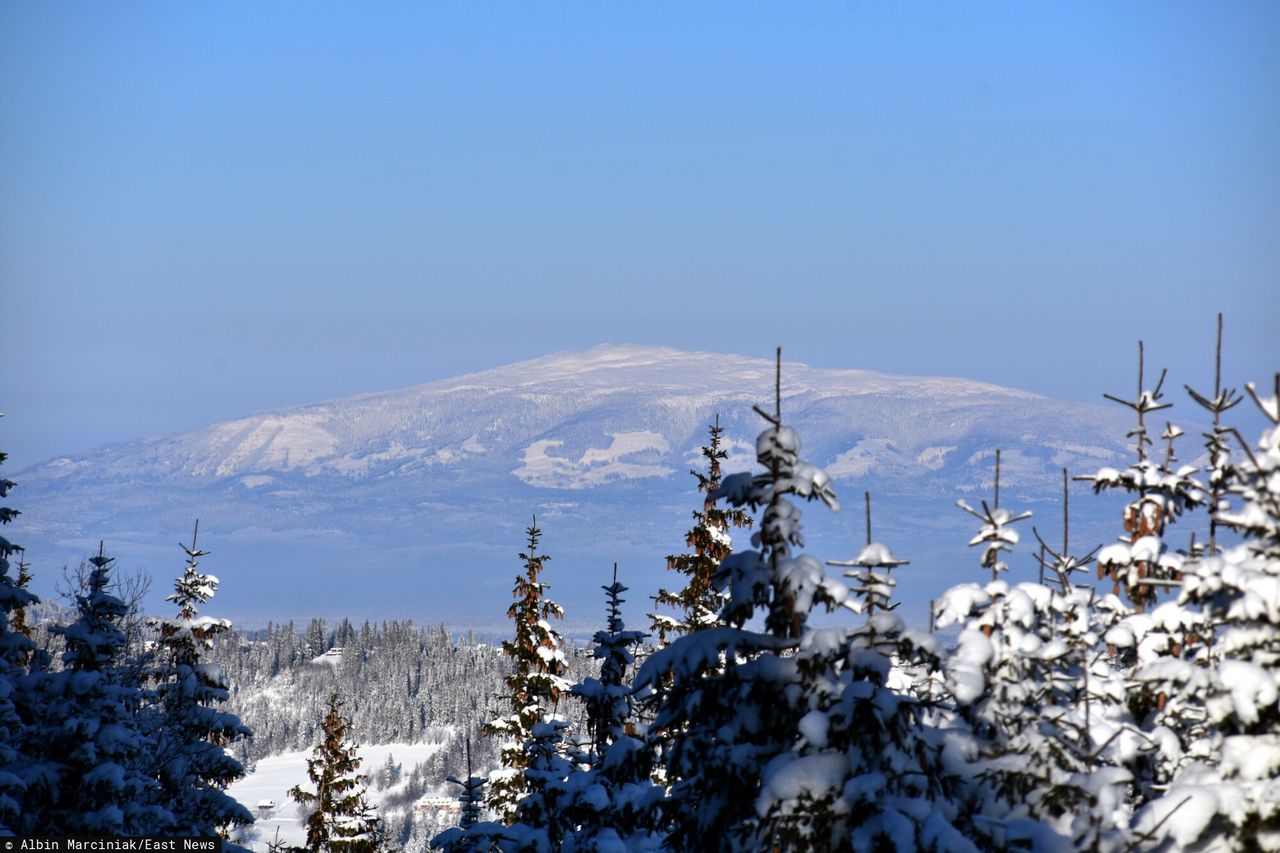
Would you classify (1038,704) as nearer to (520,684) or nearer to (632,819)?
(632,819)

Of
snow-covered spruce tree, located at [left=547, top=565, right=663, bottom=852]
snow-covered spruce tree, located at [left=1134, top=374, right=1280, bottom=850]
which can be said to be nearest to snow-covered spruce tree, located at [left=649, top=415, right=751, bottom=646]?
snow-covered spruce tree, located at [left=547, top=565, right=663, bottom=852]

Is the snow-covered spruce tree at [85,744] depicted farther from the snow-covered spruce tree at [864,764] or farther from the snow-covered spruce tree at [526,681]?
the snow-covered spruce tree at [864,764]

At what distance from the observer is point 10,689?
2655cm

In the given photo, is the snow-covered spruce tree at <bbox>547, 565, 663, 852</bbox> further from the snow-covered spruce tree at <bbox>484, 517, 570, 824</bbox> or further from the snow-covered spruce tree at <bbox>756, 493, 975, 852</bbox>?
the snow-covered spruce tree at <bbox>484, 517, 570, 824</bbox>

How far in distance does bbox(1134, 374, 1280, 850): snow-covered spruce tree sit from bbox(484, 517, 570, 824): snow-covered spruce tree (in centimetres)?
2215

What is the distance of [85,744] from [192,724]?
22.8 ft

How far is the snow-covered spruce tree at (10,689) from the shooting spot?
25766 millimetres

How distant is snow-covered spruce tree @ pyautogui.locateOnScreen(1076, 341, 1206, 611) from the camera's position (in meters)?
16.9

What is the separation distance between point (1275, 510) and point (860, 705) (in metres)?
4.22

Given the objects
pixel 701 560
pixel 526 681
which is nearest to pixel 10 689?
pixel 526 681

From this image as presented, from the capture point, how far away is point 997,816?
49.8 ft

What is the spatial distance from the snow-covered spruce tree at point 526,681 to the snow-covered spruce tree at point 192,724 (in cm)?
630

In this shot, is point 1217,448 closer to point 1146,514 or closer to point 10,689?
point 1146,514

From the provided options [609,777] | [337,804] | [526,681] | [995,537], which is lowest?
[337,804]
